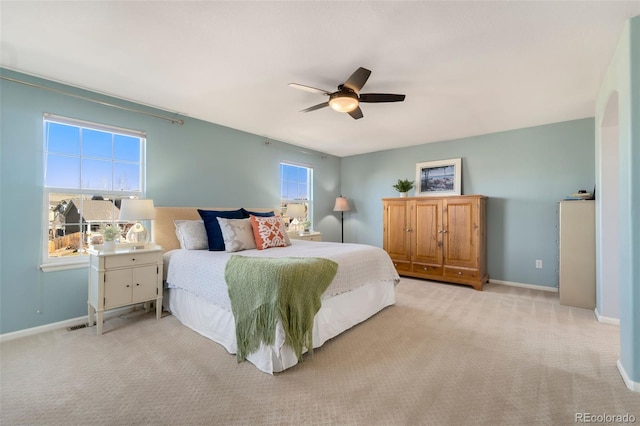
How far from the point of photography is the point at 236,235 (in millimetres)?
3084

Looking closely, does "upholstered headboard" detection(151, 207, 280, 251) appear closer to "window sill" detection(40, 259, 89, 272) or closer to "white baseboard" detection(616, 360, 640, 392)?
"window sill" detection(40, 259, 89, 272)

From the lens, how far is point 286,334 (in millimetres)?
1941

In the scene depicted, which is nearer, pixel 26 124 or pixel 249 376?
pixel 249 376

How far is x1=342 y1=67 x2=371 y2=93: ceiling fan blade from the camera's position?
216 centimetres

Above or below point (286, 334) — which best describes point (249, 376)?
below

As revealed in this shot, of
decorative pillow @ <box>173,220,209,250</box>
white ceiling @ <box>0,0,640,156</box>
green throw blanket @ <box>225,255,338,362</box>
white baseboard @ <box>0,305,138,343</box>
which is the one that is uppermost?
white ceiling @ <box>0,0,640,156</box>

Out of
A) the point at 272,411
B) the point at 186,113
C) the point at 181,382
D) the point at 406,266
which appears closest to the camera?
the point at 272,411

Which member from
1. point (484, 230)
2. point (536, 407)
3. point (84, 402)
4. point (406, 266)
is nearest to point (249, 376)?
point (84, 402)

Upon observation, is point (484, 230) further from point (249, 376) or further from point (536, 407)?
point (249, 376)

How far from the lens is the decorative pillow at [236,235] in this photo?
3.03 meters

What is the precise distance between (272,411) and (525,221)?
14.5 ft

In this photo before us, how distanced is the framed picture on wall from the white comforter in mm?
2309

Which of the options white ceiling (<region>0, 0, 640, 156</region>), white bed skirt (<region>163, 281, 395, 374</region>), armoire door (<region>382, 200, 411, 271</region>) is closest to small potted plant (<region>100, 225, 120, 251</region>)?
white bed skirt (<region>163, 281, 395, 374</region>)

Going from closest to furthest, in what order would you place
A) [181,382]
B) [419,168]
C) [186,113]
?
[181,382]
[186,113]
[419,168]
